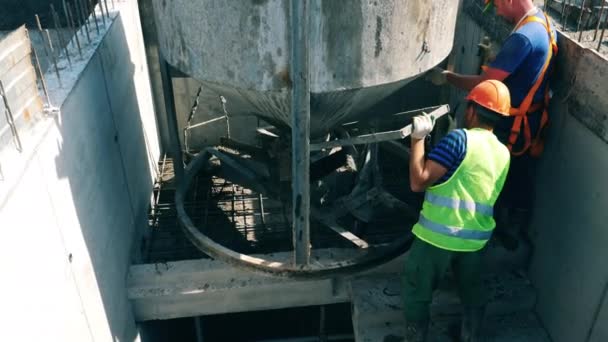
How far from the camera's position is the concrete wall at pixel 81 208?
109 inches

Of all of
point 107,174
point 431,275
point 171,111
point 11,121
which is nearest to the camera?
point 11,121

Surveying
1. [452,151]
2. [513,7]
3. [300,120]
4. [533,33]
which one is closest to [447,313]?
[452,151]

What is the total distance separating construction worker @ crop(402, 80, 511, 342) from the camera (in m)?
3.38

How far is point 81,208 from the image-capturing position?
3.81m

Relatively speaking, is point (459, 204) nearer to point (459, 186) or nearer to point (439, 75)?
point (459, 186)

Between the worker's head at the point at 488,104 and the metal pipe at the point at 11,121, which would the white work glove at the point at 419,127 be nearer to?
the worker's head at the point at 488,104

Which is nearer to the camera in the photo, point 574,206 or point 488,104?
point 488,104

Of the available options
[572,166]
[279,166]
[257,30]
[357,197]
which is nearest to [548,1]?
[572,166]

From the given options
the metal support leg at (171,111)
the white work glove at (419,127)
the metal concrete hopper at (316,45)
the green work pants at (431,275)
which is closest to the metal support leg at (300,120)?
the metal concrete hopper at (316,45)

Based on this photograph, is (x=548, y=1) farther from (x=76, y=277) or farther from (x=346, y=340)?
(x=76, y=277)

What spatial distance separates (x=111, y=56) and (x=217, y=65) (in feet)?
6.36

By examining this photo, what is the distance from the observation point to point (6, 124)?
2.92 m

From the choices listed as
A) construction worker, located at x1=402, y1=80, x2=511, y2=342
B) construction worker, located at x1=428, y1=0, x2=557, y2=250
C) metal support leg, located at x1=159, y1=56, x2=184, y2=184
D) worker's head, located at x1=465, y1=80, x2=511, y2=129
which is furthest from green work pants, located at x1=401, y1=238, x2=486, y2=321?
metal support leg, located at x1=159, y1=56, x2=184, y2=184

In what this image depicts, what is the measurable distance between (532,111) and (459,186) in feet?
4.37
